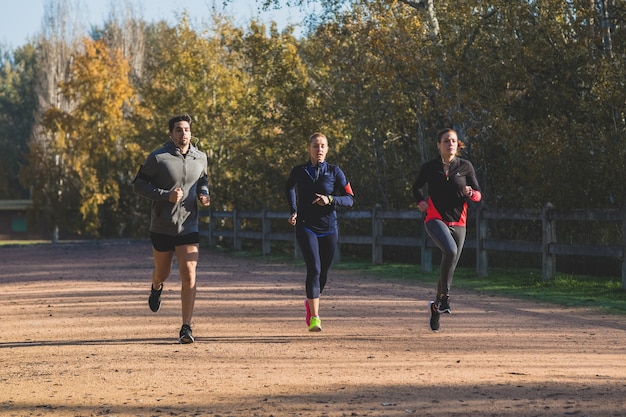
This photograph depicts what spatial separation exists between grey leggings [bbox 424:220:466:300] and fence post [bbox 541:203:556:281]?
7.12 metres

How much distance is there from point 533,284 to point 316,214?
7864 millimetres

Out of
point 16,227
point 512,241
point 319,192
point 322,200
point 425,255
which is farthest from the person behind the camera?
point 16,227

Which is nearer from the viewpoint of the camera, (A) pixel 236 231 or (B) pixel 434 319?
(B) pixel 434 319

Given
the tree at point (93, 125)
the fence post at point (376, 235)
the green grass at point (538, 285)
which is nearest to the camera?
the green grass at point (538, 285)

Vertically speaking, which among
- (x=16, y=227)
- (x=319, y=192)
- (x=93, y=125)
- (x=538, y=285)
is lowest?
(x=538, y=285)

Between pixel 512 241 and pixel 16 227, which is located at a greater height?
pixel 16 227

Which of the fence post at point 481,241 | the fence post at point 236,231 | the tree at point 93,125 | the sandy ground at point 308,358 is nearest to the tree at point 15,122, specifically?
the tree at point 93,125

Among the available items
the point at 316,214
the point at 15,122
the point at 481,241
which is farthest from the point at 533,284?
the point at 15,122

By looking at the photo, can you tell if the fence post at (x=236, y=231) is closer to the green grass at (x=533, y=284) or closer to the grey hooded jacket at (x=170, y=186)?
the green grass at (x=533, y=284)

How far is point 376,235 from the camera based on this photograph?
2455cm

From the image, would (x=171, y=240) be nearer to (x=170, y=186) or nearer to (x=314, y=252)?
(x=170, y=186)

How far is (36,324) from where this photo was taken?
13133 millimetres

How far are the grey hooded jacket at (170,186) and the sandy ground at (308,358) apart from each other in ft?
3.56

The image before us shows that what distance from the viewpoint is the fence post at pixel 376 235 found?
2447cm
